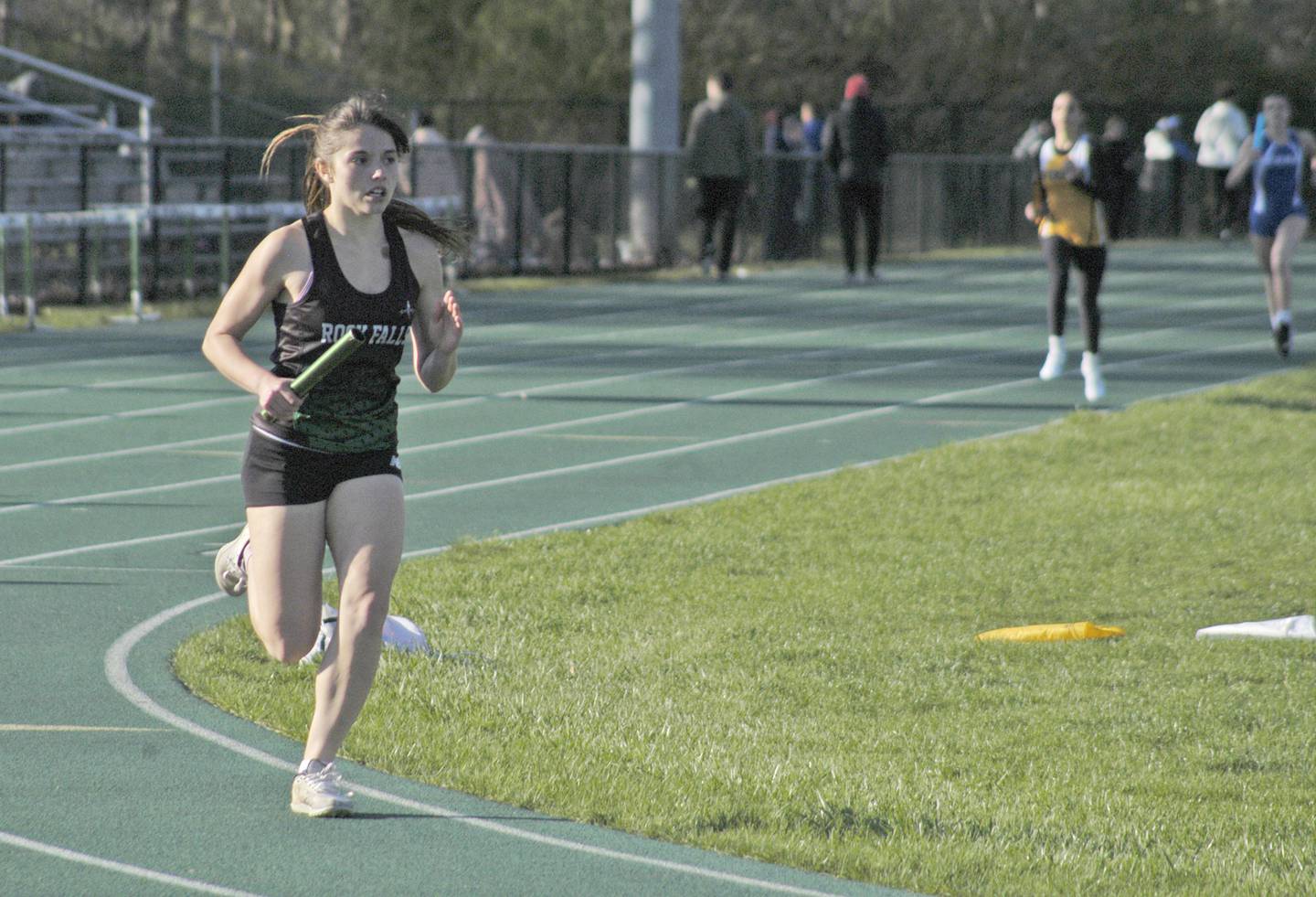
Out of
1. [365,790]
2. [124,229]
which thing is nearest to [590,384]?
[124,229]

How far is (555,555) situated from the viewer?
917cm

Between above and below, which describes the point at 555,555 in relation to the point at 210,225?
below

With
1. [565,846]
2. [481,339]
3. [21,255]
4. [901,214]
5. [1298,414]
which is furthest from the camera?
[901,214]

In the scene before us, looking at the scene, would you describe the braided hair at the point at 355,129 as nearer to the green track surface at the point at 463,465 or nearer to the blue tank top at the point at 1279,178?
the green track surface at the point at 463,465

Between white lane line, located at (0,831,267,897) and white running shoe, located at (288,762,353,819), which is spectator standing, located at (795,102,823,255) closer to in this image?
white running shoe, located at (288,762,353,819)

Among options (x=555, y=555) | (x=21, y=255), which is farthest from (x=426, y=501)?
(x=21, y=255)

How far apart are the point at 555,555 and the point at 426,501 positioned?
1893mm

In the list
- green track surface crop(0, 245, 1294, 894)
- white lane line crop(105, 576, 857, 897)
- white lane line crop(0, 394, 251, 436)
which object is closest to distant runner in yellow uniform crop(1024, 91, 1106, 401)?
green track surface crop(0, 245, 1294, 894)

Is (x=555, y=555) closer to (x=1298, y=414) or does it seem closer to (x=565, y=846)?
(x=565, y=846)

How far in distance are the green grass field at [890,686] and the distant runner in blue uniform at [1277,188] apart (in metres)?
5.53

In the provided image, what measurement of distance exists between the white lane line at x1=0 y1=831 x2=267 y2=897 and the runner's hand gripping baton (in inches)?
46.6

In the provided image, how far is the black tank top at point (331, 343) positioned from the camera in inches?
212

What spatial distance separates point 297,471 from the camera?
541 centimetres

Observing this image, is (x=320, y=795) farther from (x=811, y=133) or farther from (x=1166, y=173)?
(x=1166, y=173)
